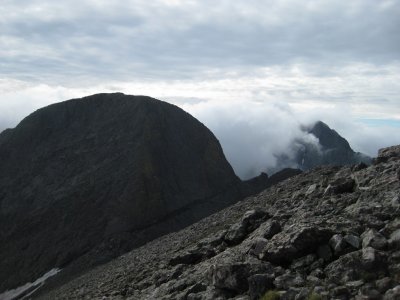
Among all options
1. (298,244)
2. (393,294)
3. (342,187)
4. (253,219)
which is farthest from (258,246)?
(393,294)

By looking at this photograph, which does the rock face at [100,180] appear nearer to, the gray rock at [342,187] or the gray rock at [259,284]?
the gray rock at [342,187]

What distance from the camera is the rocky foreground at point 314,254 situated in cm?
1530

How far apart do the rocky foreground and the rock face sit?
4103 centimetres

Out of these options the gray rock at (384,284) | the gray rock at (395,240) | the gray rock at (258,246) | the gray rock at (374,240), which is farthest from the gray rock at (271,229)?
the gray rock at (384,284)

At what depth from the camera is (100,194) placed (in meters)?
87.6

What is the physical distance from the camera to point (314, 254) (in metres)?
18.2

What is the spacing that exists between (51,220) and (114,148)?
18.1 metres

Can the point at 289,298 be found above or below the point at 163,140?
below

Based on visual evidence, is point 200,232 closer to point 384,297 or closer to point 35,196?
point 384,297

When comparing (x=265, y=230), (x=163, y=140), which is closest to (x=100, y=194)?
(x=163, y=140)

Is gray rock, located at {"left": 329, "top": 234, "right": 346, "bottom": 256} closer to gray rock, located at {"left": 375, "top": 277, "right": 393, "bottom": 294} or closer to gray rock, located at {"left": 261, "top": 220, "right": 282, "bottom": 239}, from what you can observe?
gray rock, located at {"left": 375, "top": 277, "right": 393, "bottom": 294}

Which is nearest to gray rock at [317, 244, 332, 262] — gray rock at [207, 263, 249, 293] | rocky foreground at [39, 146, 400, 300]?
rocky foreground at [39, 146, 400, 300]

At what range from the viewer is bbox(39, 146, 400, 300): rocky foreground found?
602 inches

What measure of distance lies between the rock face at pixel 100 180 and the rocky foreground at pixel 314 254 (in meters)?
41.0
